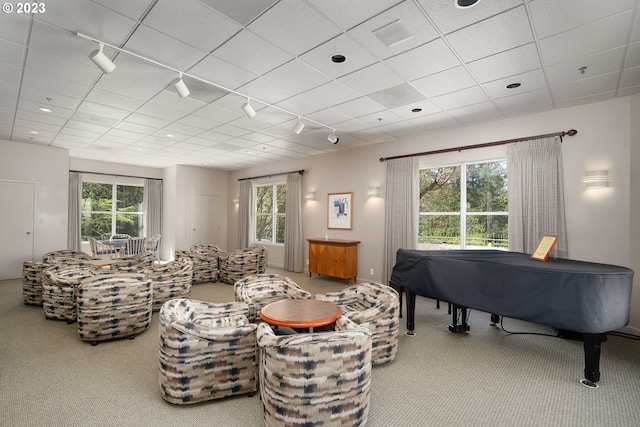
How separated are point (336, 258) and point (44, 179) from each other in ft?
23.6

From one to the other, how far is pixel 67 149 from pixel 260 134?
5256 millimetres

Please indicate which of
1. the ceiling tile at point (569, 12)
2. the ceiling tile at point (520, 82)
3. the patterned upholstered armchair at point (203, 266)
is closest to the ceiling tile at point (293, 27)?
the ceiling tile at point (569, 12)

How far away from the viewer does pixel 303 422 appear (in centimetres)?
181

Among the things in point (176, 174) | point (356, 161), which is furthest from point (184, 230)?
point (356, 161)

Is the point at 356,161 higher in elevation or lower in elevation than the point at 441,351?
higher

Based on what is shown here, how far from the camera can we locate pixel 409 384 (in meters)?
2.62

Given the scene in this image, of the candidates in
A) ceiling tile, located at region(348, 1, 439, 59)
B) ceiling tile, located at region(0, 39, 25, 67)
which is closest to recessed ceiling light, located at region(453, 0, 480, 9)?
ceiling tile, located at region(348, 1, 439, 59)

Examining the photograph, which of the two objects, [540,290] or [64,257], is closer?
[540,290]

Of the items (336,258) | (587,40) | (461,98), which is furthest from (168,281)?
(587,40)

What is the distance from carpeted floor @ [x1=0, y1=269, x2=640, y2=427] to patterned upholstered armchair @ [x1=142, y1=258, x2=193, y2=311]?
2.63 ft

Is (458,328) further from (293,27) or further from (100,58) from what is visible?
(100,58)

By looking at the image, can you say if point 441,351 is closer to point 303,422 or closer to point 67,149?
point 303,422

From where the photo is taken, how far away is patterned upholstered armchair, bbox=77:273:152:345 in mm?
3273

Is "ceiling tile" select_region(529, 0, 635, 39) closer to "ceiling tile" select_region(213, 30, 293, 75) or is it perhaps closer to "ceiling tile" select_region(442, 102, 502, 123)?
"ceiling tile" select_region(442, 102, 502, 123)
